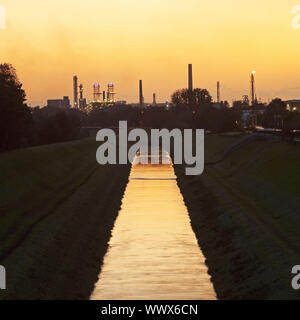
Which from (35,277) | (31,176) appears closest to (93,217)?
(31,176)

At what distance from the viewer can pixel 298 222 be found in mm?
34812

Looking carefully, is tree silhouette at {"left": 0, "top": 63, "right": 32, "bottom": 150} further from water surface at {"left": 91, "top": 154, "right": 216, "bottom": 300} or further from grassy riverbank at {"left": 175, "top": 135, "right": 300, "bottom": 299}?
water surface at {"left": 91, "top": 154, "right": 216, "bottom": 300}

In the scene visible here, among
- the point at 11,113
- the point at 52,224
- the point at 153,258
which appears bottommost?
the point at 153,258

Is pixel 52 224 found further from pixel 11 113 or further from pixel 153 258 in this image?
pixel 11 113

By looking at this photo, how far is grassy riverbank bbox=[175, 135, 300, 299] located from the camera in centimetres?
2712

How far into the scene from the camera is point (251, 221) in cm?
3753

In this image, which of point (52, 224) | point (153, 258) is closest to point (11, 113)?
point (52, 224)

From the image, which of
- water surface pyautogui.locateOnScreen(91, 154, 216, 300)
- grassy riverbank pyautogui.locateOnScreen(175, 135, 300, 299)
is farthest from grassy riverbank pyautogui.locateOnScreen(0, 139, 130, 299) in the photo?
grassy riverbank pyautogui.locateOnScreen(175, 135, 300, 299)

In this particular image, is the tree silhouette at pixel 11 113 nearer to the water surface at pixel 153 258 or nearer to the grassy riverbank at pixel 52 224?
A: the grassy riverbank at pixel 52 224

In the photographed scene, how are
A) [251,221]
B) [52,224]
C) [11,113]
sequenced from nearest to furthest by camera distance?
[251,221] < [52,224] < [11,113]

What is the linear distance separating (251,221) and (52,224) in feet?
36.4

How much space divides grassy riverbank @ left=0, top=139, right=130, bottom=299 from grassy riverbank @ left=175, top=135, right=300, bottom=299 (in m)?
5.83

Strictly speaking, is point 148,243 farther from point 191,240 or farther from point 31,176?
point 31,176

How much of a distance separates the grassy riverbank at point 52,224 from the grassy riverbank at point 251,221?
5.83 meters
